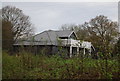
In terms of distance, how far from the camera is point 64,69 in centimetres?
555

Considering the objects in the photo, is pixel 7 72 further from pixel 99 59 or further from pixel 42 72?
pixel 99 59

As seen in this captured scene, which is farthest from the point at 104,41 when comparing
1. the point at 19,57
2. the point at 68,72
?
the point at 19,57

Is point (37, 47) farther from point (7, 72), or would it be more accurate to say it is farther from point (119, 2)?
point (119, 2)

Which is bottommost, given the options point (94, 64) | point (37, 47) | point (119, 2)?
point (94, 64)

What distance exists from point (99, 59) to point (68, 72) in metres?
0.93

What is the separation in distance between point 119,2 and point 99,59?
2.00m

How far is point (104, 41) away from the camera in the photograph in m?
5.57


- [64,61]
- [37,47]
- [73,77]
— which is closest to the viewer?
[73,77]

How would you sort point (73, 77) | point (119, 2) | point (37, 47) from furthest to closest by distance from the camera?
point (37, 47) < point (119, 2) < point (73, 77)

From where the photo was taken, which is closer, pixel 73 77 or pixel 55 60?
pixel 73 77

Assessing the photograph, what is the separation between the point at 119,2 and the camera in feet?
20.1

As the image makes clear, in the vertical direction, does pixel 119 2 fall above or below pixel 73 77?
above

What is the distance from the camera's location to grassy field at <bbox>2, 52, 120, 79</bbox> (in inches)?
207

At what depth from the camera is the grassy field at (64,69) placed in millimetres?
5252
